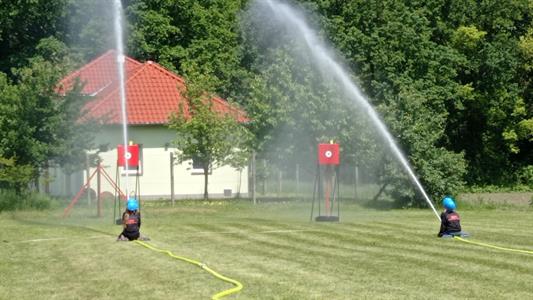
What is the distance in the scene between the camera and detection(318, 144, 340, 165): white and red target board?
29.5m

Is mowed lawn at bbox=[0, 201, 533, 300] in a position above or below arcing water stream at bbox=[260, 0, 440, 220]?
below

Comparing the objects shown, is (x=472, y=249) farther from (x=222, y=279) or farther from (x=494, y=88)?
(x=494, y=88)

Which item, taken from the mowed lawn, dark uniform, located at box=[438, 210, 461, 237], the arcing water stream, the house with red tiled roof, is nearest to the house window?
the house with red tiled roof

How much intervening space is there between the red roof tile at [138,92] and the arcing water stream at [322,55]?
497 centimetres

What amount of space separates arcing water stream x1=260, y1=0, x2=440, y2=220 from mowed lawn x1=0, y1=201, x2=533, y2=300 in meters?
7.82

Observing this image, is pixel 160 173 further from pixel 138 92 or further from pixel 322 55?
pixel 322 55

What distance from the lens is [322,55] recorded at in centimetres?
4928

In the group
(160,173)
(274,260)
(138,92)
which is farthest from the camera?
(138,92)

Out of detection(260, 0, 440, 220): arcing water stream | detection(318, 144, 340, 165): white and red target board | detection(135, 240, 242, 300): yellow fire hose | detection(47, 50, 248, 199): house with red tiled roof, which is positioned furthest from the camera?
detection(47, 50, 248, 199): house with red tiled roof

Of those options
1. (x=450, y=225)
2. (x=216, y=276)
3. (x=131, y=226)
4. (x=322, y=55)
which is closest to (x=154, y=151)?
(x=322, y=55)

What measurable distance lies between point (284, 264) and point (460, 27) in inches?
1807

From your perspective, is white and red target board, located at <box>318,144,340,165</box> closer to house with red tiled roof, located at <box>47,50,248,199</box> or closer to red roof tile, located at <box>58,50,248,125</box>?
red roof tile, located at <box>58,50,248,125</box>

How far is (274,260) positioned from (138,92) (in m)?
32.7

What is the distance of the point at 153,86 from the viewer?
4950 cm
